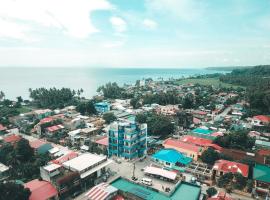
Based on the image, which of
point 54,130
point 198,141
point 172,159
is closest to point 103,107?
point 54,130

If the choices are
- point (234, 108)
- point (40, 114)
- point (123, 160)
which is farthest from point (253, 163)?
point (40, 114)

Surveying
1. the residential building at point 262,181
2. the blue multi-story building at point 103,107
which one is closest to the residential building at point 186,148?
the residential building at point 262,181

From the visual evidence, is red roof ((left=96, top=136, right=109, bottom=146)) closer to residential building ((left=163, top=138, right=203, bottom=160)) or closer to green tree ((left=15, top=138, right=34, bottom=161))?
residential building ((left=163, top=138, right=203, bottom=160))

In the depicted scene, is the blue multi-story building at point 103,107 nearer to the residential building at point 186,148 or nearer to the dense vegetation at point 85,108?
the dense vegetation at point 85,108

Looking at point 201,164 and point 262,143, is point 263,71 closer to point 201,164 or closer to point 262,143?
A: point 262,143

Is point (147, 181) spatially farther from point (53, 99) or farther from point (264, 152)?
point (53, 99)

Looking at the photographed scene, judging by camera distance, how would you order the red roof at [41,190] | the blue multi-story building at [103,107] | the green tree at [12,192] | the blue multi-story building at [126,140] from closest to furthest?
the green tree at [12,192] < the red roof at [41,190] < the blue multi-story building at [126,140] < the blue multi-story building at [103,107]
